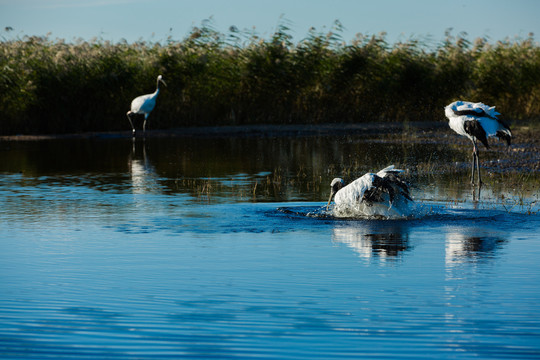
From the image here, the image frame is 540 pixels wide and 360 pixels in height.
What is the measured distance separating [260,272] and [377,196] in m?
2.83

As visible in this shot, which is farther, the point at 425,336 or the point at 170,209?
the point at 170,209

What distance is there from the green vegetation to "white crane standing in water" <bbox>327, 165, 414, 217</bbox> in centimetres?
1841

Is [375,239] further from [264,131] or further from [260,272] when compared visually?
[264,131]

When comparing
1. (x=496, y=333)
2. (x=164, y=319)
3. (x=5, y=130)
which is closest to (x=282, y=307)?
(x=164, y=319)

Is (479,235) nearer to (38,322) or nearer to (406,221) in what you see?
(406,221)

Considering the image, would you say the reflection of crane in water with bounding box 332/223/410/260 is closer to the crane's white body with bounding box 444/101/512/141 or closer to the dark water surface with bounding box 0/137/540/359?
the dark water surface with bounding box 0/137/540/359

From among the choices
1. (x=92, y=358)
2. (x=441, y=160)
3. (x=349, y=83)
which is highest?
(x=349, y=83)

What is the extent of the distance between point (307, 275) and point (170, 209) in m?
4.48

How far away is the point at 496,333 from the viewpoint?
5.13m

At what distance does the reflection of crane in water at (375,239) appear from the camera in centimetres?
795

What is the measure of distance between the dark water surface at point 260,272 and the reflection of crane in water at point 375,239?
0.02m

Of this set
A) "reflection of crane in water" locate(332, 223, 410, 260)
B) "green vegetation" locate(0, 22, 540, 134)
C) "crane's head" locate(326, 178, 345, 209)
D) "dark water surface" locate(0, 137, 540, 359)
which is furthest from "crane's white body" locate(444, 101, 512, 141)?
"green vegetation" locate(0, 22, 540, 134)

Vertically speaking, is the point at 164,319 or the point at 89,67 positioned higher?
the point at 89,67

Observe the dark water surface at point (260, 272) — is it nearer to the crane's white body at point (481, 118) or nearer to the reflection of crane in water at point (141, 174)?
the reflection of crane in water at point (141, 174)
